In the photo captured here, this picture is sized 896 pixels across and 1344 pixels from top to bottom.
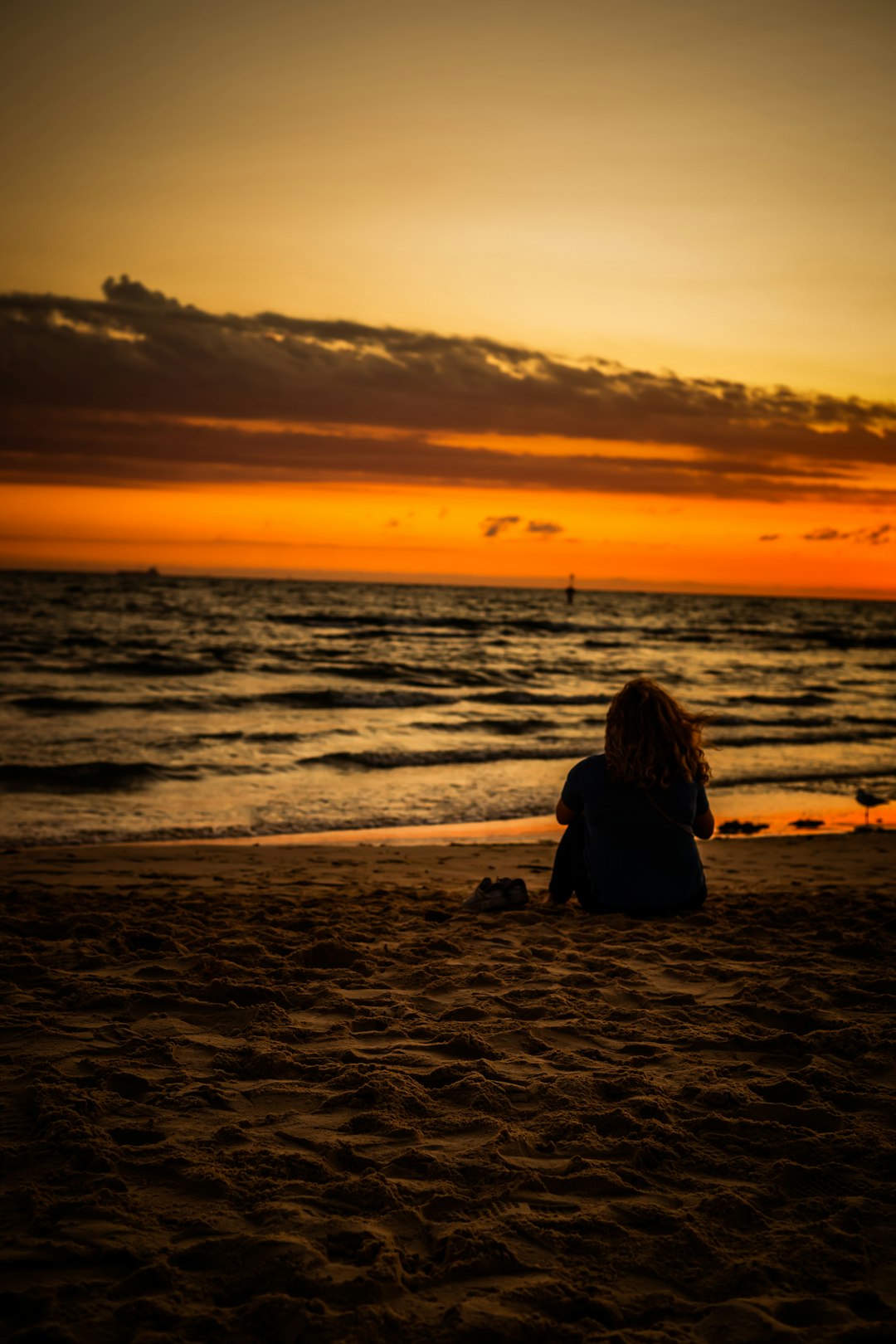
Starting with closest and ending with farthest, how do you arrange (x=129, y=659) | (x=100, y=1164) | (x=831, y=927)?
1. (x=100, y=1164)
2. (x=831, y=927)
3. (x=129, y=659)

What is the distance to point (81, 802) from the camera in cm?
1021

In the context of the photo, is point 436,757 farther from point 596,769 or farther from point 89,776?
point 596,769

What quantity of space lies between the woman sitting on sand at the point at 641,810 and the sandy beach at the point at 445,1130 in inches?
10.9

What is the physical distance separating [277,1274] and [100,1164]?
75 centimetres

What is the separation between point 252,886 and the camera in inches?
265

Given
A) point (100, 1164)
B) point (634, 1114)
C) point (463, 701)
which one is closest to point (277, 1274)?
point (100, 1164)

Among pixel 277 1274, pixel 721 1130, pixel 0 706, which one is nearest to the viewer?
pixel 277 1274

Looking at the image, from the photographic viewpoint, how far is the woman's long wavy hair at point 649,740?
534 centimetres

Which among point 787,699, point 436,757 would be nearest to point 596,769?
point 436,757

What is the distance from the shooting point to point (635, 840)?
18.2ft

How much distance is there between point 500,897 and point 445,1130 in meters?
2.93

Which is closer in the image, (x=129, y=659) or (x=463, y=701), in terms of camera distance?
(x=463, y=701)

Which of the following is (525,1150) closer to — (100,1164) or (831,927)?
(100,1164)

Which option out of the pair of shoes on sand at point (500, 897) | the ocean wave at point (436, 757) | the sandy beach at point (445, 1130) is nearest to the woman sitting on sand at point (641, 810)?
the sandy beach at point (445, 1130)
